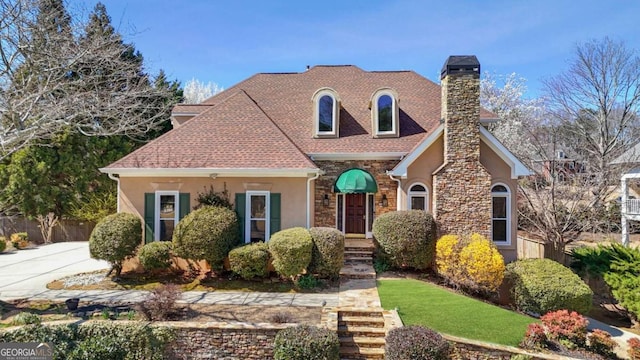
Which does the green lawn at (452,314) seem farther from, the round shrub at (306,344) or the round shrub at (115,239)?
the round shrub at (115,239)

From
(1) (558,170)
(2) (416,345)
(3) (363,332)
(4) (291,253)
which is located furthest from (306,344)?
(1) (558,170)

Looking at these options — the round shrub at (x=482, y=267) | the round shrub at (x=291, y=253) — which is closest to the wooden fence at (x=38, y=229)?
the round shrub at (x=291, y=253)

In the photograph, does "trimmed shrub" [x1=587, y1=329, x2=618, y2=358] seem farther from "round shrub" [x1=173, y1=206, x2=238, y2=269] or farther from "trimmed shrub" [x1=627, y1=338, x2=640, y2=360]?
"round shrub" [x1=173, y1=206, x2=238, y2=269]

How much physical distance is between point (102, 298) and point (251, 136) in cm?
1080

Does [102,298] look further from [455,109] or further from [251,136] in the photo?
[455,109]

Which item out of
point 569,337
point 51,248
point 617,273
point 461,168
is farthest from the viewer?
point 51,248

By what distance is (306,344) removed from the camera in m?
10.5

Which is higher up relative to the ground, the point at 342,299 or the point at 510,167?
the point at 510,167

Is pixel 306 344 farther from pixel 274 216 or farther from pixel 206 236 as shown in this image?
pixel 274 216

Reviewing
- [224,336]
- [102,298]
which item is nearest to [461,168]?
[224,336]

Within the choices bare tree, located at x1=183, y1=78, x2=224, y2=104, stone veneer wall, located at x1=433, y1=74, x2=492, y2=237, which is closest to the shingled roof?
stone veneer wall, located at x1=433, y1=74, x2=492, y2=237

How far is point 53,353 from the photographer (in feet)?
36.2

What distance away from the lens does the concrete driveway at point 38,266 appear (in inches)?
653

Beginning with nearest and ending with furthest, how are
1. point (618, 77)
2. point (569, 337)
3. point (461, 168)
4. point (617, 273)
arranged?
point (569, 337) → point (617, 273) → point (461, 168) → point (618, 77)
